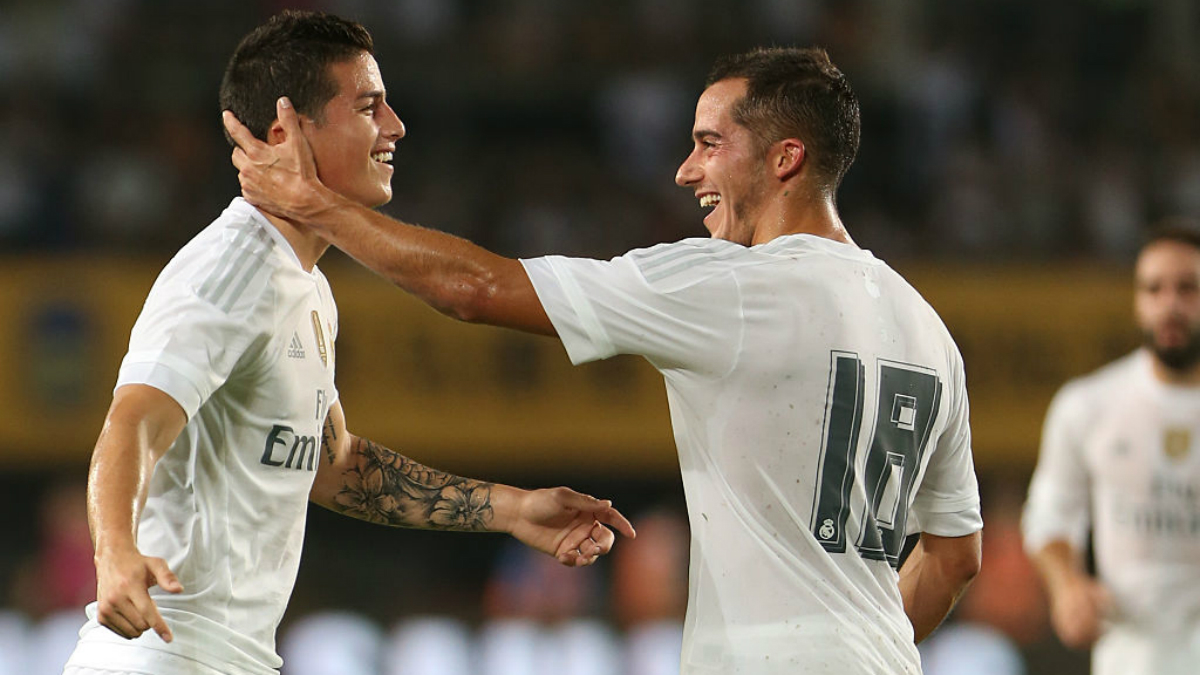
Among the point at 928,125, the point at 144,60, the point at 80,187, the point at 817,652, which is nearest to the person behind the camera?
the point at 817,652

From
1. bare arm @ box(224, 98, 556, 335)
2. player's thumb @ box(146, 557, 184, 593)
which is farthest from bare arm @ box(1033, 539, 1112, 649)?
player's thumb @ box(146, 557, 184, 593)

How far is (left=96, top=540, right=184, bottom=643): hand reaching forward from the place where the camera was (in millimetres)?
3193

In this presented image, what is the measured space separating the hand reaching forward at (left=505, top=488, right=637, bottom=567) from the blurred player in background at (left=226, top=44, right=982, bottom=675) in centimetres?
45

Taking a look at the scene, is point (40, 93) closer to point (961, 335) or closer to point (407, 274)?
point (961, 335)

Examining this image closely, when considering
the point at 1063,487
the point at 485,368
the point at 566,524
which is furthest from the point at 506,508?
the point at 485,368

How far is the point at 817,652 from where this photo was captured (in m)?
3.76

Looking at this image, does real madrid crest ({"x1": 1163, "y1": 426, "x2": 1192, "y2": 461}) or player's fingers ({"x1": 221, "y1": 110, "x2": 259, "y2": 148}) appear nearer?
player's fingers ({"x1": 221, "y1": 110, "x2": 259, "y2": 148})

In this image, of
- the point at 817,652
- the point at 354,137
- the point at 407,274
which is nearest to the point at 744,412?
the point at 817,652

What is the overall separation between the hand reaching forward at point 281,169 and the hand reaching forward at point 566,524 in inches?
41.4

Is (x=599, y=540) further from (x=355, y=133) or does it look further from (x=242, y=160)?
(x=242, y=160)

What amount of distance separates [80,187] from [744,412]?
965 cm

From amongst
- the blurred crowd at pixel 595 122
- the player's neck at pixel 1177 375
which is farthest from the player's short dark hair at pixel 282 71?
the blurred crowd at pixel 595 122

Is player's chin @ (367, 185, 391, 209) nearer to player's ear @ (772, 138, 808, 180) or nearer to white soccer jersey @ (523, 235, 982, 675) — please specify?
white soccer jersey @ (523, 235, 982, 675)

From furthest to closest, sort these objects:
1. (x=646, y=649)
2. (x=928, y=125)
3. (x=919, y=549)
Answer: (x=928, y=125), (x=646, y=649), (x=919, y=549)
